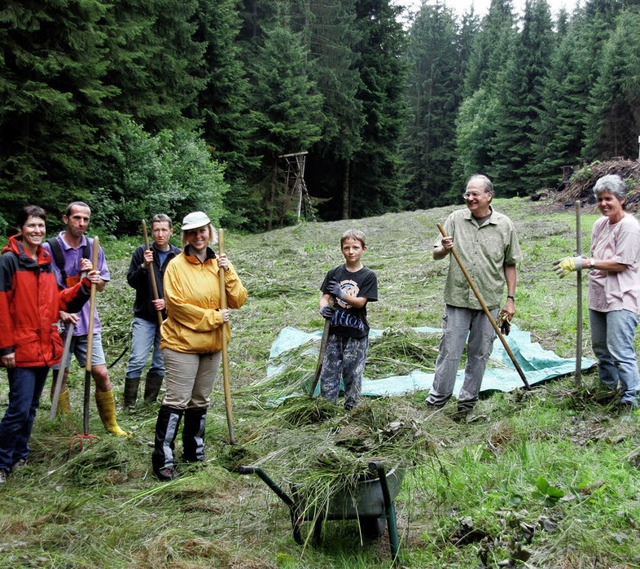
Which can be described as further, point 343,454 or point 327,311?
point 327,311

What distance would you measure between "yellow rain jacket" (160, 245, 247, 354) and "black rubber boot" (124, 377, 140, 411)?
1720 mm

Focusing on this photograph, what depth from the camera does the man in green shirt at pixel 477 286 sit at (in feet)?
16.9

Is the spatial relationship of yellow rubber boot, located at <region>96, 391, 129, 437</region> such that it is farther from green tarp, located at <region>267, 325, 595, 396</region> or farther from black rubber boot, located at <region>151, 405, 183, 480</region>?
green tarp, located at <region>267, 325, 595, 396</region>

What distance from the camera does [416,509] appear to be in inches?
141

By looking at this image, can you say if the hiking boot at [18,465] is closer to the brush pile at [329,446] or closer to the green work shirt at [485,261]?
the brush pile at [329,446]

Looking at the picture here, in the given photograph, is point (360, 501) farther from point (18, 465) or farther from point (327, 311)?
point (18, 465)

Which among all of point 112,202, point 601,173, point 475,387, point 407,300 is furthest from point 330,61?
point 475,387

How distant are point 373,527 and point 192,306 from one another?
176 cm

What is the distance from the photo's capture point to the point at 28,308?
13.6 feet

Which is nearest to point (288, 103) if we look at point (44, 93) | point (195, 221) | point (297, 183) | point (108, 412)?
point (297, 183)

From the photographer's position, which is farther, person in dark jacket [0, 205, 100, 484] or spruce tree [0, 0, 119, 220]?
spruce tree [0, 0, 119, 220]

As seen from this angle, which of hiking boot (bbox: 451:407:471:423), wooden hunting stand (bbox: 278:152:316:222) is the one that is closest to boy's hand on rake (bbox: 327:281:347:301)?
hiking boot (bbox: 451:407:471:423)

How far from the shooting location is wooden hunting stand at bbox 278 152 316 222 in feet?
90.3

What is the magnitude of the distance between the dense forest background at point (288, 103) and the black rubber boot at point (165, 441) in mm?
9899
